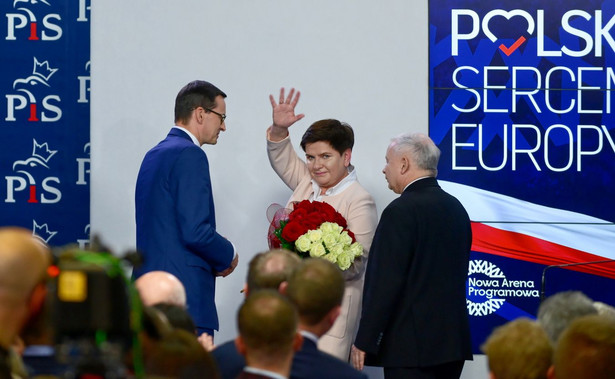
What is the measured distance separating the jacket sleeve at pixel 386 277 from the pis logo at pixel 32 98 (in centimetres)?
297

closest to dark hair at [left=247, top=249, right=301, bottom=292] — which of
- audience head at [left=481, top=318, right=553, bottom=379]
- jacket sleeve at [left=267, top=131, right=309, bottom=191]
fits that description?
audience head at [left=481, top=318, right=553, bottom=379]

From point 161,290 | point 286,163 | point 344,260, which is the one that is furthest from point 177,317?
point 286,163

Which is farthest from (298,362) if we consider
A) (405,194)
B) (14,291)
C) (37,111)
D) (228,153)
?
(37,111)

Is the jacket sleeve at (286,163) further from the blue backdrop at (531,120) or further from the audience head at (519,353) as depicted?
the audience head at (519,353)

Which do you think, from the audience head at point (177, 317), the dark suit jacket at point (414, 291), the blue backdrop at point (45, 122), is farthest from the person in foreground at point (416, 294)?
the blue backdrop at point (45, 122)

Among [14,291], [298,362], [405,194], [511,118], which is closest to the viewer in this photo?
[14,291]

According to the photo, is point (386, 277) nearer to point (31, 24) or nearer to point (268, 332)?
point (268, 332)

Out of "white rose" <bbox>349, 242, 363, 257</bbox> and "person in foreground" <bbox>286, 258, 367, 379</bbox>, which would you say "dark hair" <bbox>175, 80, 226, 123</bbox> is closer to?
"white rose" <bbox>349, 242, 363, 257</bbox>

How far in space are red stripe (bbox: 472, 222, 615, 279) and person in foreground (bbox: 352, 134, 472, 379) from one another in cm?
129

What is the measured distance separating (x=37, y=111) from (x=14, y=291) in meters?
4.86

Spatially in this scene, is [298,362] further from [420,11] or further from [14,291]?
[420,11]

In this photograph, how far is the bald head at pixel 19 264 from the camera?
178cm

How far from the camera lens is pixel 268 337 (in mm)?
2527

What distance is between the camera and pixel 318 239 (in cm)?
457
